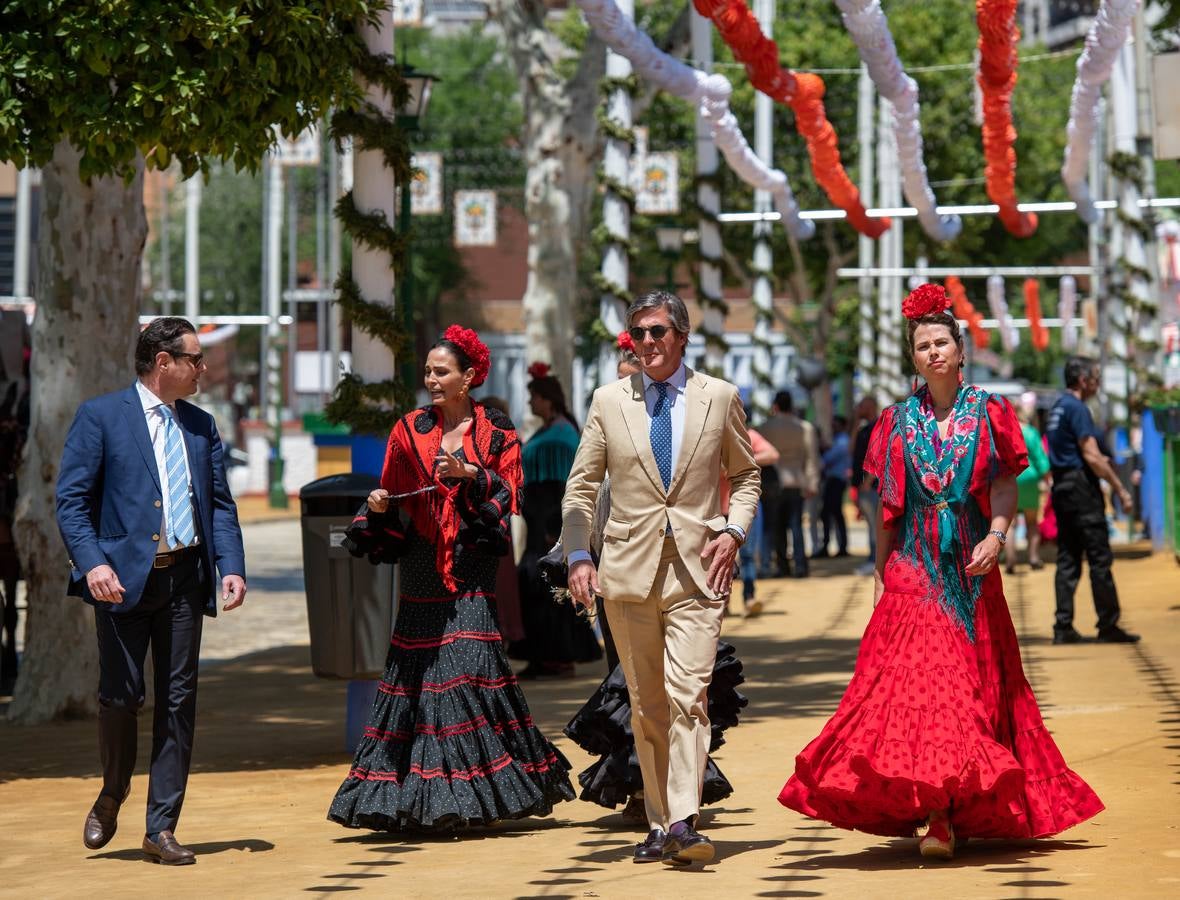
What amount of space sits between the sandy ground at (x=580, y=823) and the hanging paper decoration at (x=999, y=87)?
13.7 feet

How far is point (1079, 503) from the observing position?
52.3 feet

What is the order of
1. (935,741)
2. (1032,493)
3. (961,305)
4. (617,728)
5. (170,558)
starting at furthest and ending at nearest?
(961,305) < (1032,493) < (617,728) < (170,558) < (935,741)

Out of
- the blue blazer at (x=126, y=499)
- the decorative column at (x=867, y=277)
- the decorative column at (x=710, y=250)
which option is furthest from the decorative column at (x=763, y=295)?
the blue blazer at (x=126, y=499)

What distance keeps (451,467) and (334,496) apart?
2.19 m

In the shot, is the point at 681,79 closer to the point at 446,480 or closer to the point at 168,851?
the point at 446,480

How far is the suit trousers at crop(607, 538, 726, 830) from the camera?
7703 mm

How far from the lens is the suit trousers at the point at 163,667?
26.9 feet

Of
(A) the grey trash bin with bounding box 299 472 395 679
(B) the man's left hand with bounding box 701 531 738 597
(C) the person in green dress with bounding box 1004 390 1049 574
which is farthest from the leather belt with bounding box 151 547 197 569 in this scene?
(C) the person in green dress with bounding box 1004 390 1049 574

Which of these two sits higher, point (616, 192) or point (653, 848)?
point (616, 192)

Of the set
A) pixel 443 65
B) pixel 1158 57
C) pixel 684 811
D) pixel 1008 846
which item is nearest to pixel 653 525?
pixel 684 811

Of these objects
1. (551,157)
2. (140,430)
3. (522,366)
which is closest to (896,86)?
(551,157)

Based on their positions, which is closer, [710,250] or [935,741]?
[935,741]

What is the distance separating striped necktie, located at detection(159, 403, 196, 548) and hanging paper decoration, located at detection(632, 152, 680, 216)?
80.3ft

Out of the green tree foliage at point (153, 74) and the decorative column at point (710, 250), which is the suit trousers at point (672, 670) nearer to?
the green tree foliage at point (153, 74)
